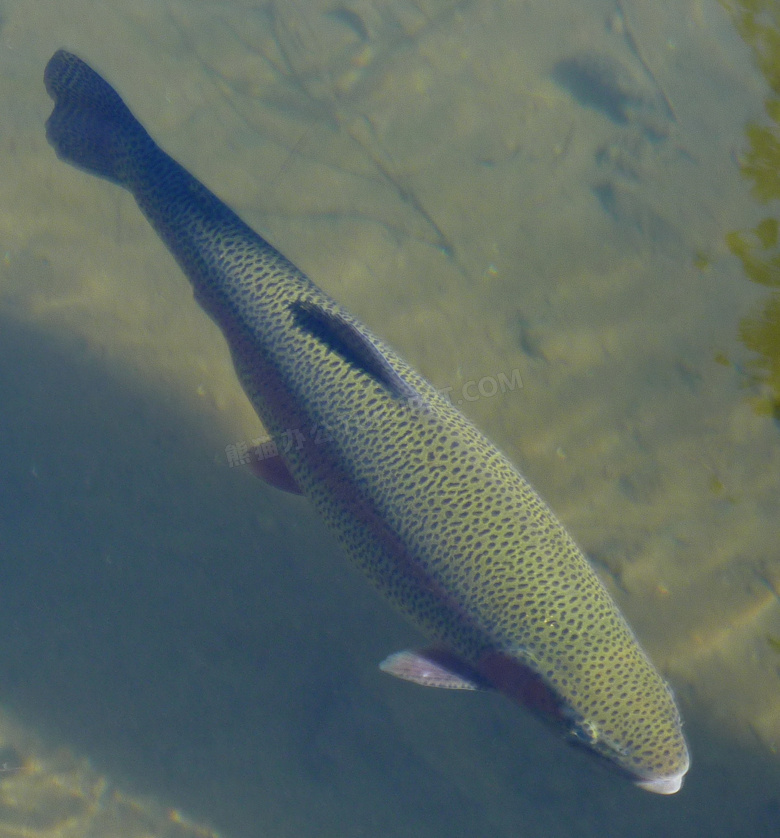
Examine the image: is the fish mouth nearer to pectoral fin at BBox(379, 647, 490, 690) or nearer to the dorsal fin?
pectoral fin at BBox(379, 647, 490, 690)

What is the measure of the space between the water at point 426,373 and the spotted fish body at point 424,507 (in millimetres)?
984

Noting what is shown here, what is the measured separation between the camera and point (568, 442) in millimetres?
4016

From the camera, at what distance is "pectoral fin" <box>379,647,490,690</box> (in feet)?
9.13

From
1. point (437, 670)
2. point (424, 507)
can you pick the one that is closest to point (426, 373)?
point (424, 507)

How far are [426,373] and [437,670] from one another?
2066 millimetres

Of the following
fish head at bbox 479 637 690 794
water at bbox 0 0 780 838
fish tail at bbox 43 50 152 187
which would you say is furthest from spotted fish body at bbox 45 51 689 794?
water at bbox 0 0 780 838

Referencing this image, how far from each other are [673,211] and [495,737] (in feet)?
13.1

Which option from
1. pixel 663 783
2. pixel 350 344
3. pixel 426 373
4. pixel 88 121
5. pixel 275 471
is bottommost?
pixel 275 471

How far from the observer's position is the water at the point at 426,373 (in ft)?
12.0

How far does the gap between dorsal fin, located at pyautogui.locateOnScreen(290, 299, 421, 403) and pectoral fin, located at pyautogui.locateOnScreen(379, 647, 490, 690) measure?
1.22 m

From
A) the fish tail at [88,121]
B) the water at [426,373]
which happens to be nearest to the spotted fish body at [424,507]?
the fish tail at [88,121]

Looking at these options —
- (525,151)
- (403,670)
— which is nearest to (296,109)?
(525,151)

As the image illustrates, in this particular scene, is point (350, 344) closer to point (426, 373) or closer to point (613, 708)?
point (426, 373)

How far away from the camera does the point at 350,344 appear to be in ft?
10.3
